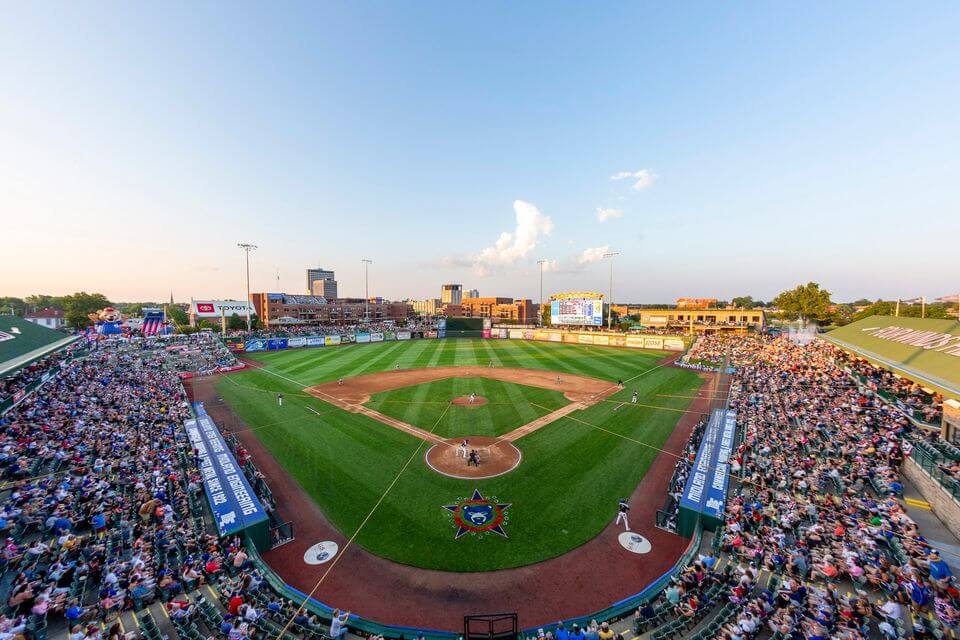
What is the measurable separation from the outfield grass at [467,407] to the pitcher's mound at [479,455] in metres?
1.33

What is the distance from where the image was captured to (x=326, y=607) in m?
10.5

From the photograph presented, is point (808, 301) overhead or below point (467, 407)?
overhead

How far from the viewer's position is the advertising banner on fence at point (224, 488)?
1298cm

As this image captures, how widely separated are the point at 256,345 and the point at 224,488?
52.6 meters

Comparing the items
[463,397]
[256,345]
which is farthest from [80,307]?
[463,397]

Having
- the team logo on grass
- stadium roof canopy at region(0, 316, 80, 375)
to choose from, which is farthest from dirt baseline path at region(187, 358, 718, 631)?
stadium roof canopy at region(0, 316, 80, 375)

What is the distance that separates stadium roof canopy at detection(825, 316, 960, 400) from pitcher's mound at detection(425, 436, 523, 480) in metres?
18.8

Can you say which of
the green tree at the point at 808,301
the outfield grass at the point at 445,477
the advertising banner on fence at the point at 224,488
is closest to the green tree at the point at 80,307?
the outfield grass at the point at 445,477

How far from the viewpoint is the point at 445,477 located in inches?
699

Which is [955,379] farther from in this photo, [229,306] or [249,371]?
[229,306]

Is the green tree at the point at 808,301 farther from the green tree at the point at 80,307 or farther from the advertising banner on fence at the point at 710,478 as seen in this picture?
the green tree at the point at 80,307

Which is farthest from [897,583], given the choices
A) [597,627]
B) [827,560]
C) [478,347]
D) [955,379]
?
[478,347]

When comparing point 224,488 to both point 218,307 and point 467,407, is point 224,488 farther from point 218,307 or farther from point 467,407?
point 218,307

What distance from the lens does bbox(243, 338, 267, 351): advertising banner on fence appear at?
59.3m
